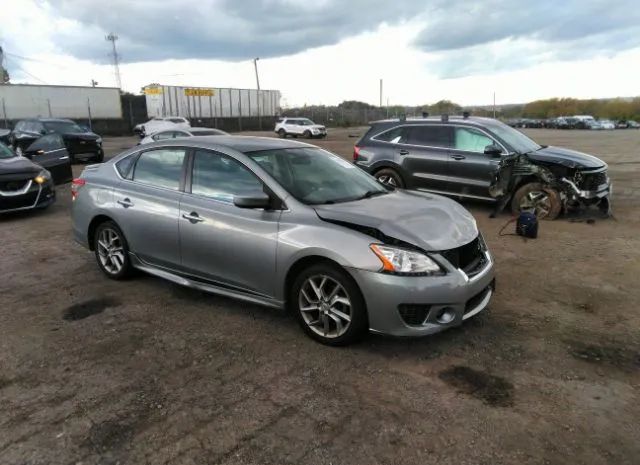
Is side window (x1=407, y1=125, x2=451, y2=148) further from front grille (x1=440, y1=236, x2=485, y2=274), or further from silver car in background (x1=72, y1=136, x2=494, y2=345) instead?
front grille (x1=440, y1=236, x2=485, y2=274)

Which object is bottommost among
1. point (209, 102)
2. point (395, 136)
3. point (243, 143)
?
point (395, 136)

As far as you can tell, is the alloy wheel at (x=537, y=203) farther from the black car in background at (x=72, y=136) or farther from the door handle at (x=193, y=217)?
the black car in background at (x=72, y=136)

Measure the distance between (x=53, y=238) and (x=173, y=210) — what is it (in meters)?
3.87

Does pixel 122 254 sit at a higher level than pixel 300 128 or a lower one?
lower

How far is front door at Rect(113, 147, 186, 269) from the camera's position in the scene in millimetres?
4656

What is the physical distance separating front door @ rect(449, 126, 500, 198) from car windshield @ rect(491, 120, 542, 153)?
277mm

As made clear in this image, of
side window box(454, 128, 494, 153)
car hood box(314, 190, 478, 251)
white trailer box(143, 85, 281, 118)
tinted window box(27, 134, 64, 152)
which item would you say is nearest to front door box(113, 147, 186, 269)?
car hood box(314, 190, 478, 251)

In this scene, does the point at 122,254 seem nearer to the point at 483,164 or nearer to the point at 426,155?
the point at 426,155

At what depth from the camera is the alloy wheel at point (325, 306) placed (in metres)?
3.71

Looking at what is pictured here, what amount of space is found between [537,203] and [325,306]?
596 centimetres

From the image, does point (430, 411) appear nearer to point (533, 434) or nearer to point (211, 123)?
point (533, 434)

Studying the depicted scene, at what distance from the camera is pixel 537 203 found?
8.42 metres

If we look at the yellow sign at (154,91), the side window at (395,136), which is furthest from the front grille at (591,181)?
the yellow sign at (154,91)

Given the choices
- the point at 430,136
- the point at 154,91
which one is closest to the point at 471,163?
the point at 430,136
